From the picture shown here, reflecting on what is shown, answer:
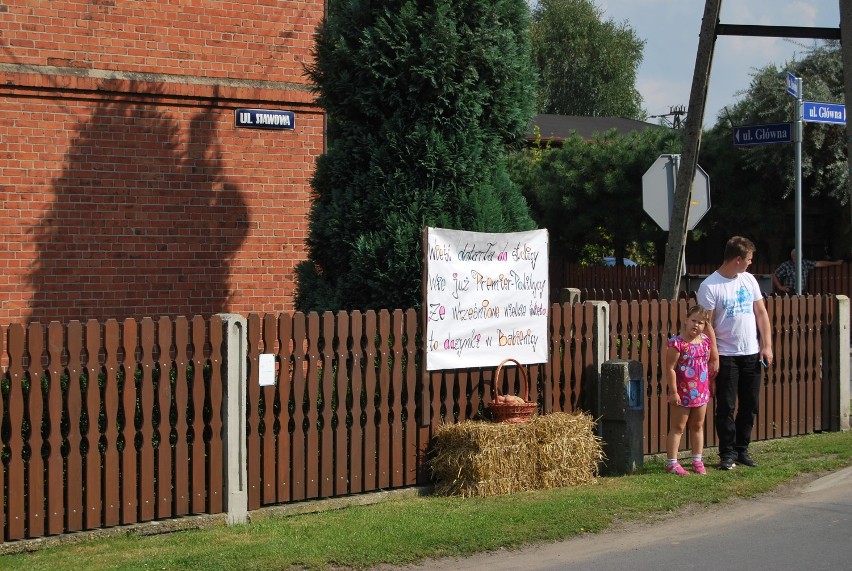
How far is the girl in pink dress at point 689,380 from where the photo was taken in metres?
8.58

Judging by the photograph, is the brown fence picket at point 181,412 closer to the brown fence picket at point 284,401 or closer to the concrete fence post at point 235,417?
the concrete fence post at point 235,417

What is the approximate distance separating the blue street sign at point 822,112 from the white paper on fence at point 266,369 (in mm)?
7362

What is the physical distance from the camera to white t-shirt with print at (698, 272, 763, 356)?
348 inches

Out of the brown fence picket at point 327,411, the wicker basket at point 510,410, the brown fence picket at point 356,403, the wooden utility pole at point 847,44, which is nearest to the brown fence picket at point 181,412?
the brown fence picket at point 327,411

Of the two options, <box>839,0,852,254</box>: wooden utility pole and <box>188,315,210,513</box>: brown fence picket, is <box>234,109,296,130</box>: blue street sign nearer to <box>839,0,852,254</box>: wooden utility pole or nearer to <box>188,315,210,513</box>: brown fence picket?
<box>188,315,210,513</box>: brown fence picket

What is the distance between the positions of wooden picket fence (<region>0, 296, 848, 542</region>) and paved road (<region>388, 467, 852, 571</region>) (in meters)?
1.76

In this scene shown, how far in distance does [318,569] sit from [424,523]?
1.11 meters

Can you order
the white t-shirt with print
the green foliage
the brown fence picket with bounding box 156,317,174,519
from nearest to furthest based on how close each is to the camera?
the brown fence picket with bounding box 156,317,174,519, the white t-shirt with print, the green foliage

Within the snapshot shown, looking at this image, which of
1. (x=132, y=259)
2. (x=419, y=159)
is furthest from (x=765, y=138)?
(x=132, y=259)

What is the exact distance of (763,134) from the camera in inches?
484

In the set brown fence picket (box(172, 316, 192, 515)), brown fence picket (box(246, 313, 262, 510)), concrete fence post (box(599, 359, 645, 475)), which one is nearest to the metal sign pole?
concrete fence post (box(599, 359, 645, 475))

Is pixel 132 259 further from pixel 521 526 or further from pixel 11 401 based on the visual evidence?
pixel 521 526

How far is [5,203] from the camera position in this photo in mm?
10500

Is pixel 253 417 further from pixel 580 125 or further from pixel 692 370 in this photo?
pixel 580 125
